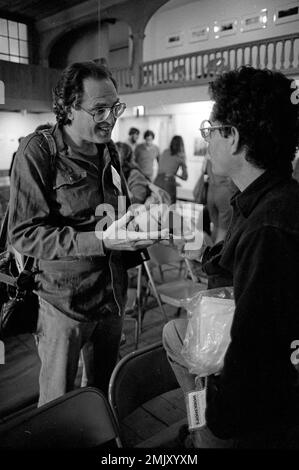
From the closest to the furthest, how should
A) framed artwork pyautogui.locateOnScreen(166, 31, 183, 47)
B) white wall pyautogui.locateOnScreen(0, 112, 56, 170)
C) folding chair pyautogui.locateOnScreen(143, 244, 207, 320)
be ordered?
white wall pyautogui.locateOnScreen(0, 112, 56, 170)
folding chair pyautogui.locateOnScreen(143, 244, 207, 320)
framed artwork pyautogui.locateOnScreen(166, 31, 183, 47)

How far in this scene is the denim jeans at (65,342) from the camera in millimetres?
1399

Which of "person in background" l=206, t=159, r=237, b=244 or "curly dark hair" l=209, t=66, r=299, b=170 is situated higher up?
"curly dark hair" l=209, t=66, r=299, b=170

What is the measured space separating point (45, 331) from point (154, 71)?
9.13 m

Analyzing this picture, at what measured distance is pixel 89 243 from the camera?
49.4 inches

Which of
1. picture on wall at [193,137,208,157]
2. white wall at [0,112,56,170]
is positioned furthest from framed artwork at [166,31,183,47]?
white wall at [0,112,56,170]

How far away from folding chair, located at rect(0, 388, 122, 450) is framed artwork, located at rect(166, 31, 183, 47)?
9.28 metres

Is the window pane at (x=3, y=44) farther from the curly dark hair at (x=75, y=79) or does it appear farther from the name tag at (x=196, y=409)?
the name tag at (x=196, y=409)

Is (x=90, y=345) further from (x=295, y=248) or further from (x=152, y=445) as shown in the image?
(x=295, y=248)

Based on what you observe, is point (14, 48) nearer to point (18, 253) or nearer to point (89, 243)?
point (18, 253)

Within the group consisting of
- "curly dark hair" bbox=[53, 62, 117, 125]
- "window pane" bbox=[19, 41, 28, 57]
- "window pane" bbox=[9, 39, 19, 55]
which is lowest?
"curly dark hair" bbox=[53, 62, 117, 125]

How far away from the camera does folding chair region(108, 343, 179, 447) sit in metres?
1.32

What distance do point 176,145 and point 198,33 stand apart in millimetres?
3257

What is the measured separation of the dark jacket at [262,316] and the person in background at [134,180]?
231 cm

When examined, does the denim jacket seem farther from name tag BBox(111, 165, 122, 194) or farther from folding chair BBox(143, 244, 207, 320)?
folding chair BBox(143, 244, 207, 320)
